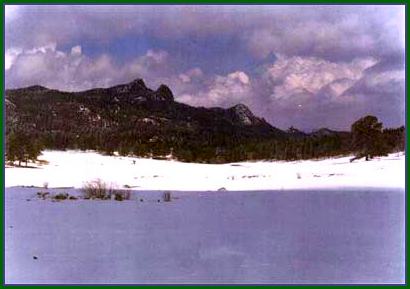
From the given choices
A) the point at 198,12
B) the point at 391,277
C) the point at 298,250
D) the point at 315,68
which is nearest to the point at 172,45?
the point at 198,12

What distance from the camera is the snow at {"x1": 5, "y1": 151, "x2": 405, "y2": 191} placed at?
32.8ft

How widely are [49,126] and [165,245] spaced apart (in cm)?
285

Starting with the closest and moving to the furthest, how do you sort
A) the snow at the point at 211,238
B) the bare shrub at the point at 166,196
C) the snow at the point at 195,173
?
the snow at the point at 211,238, the snow at the point at 195,173, the bare shrub at the point at 166,196

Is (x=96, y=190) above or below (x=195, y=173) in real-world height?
below

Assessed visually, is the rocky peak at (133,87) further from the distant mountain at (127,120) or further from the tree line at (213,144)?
the tree line at (213,144)

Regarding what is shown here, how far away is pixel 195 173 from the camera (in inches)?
397

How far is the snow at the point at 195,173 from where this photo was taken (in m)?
10.0

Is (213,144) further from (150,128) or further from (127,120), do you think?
(127,120)

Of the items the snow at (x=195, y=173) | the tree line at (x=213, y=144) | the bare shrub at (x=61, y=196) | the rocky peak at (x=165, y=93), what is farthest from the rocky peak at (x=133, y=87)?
the bare shrub at (x=61, y=196)

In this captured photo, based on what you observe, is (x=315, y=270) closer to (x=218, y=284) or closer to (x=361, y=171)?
(x=218, y=284)

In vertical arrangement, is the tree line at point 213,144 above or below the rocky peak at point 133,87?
below

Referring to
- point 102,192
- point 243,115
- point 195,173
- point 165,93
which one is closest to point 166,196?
point 195,173

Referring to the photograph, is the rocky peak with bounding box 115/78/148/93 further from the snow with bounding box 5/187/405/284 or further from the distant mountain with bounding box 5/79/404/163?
the snow with bounding box 5/187/405/284

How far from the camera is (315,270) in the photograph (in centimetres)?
889
